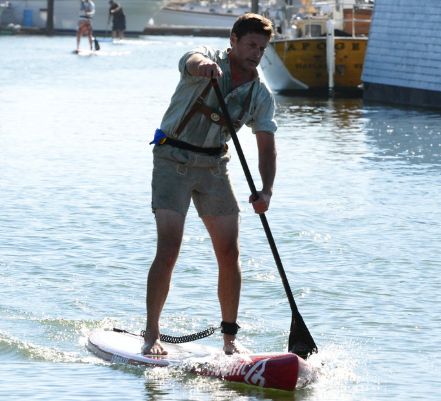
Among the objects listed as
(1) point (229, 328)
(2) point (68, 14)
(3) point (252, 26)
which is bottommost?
(2) point (68, 14)

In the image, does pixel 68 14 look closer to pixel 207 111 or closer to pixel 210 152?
pixel 210 152

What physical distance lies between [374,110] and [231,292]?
789 inches

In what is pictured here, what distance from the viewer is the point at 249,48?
290 inches

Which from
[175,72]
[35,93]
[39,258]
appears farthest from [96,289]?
[175,72]

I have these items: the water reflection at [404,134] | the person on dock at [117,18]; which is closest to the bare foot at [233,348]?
the water reflection at [404,134]

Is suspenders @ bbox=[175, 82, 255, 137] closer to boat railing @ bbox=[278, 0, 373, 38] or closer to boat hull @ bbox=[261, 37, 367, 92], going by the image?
boat hull @ bbox=[261, 37, 367, 92]

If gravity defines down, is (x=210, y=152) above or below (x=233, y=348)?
above

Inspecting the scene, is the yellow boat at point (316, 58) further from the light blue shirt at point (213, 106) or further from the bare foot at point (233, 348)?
the light blue shirt at point (213, 106)

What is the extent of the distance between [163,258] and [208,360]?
59cm

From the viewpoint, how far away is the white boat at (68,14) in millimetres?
66562

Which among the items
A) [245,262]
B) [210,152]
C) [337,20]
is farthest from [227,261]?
[337,20]

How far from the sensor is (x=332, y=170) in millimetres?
17234

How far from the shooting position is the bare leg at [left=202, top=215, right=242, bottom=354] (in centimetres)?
769

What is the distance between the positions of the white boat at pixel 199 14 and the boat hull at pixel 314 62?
4117 centimetres
